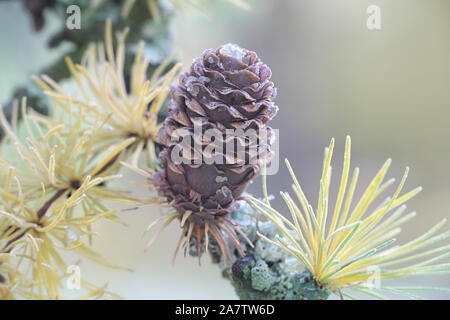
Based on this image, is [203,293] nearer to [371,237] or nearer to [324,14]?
[371,237]

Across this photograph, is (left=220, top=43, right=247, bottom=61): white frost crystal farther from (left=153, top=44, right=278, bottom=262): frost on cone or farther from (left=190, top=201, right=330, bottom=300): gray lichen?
(left=190, top=201, right=330, bottom=300): gray lichen

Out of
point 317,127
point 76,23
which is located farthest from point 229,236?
point 317,127

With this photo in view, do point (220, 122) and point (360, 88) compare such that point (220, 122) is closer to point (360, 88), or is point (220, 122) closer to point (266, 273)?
point (266, 273)

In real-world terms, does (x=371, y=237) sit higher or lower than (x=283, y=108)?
lower

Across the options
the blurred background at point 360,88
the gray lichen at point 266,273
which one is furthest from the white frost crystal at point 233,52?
the blurred background at point 360,88

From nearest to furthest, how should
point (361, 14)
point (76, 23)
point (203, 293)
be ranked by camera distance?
point (76, 23), point (203, 293), point (361, 14)

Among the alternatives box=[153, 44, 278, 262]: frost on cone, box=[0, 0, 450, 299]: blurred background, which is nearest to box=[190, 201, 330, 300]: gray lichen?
box=[153, 44, 278, 262]: frost on cone
